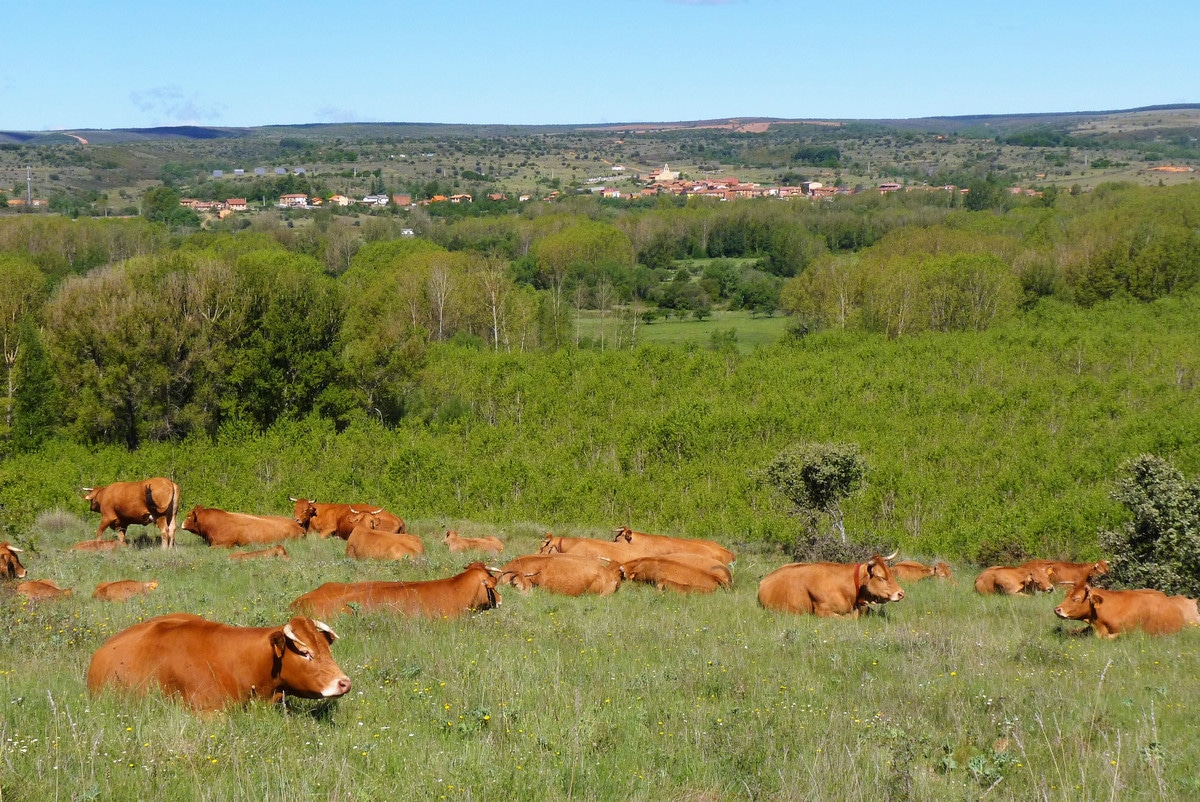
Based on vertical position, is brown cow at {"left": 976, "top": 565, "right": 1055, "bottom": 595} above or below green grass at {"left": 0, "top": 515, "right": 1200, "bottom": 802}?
below

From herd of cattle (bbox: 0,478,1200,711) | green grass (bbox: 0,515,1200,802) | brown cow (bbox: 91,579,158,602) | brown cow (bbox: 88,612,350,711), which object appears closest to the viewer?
green grass (bbox: 0,515,1200,802)

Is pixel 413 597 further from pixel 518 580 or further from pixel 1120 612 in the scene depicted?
pixel 1120 612

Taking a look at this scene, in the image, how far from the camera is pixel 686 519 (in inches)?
1495

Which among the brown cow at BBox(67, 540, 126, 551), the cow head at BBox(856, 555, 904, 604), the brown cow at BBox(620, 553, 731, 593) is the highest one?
the cow head at BBox(856, 555, 904, 604)

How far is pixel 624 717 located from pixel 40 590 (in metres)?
11.0

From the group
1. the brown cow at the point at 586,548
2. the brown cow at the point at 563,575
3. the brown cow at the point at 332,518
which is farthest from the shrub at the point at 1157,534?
the brown cow at the point at 332,518

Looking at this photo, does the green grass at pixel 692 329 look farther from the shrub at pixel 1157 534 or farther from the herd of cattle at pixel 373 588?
the shrub at pixel 1157 534

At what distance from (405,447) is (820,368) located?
30.3 m

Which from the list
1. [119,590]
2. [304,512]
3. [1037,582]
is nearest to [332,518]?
[304,512]

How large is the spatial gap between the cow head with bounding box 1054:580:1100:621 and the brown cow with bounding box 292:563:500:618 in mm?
8830

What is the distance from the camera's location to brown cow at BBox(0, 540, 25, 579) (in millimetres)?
17531

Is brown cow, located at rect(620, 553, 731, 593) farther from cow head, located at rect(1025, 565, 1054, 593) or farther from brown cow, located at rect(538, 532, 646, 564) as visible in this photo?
cow head, located at rect(1025, 565, 1054, 593)

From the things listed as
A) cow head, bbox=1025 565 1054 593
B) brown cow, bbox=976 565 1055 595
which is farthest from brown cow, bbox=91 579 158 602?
cow head, bbox=1025 565 1054 593

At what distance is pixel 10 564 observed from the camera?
57.9 feet
